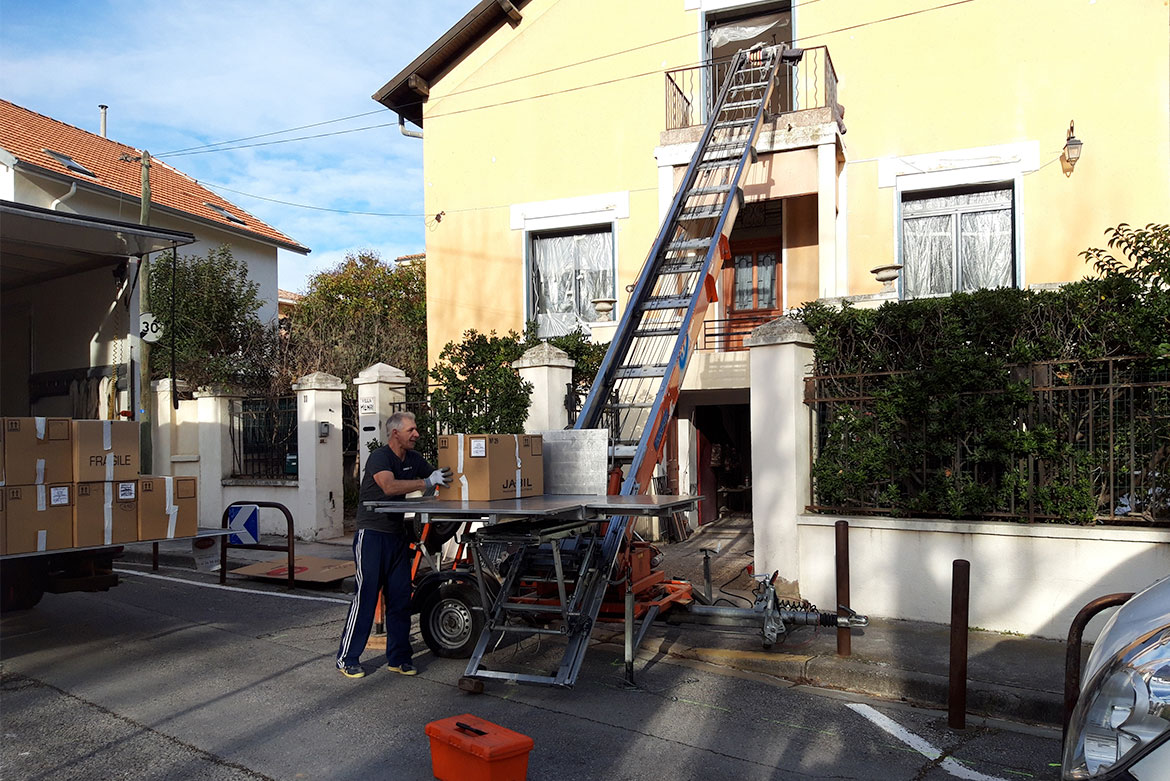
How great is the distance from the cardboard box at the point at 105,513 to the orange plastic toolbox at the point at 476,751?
Answer: 3.74 m

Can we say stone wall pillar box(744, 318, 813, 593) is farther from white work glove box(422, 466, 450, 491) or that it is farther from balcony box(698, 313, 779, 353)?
balcony box(698, 313, 779, 353)

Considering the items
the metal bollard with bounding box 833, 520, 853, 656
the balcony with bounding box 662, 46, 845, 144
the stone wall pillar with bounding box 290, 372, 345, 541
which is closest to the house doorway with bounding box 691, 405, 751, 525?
the balcony with bounding box 662, 46, 845, 144

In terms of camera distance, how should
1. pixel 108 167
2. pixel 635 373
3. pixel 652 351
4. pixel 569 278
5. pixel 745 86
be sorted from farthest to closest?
1. pixel 108 167
2. pixel 569 278
3. pixel 745 86
4. pixel 652 351
5. pixel 635 373

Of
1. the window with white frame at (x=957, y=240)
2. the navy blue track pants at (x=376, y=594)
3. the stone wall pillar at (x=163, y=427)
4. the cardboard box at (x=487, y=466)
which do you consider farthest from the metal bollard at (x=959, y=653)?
the stone wall pillar at (x=163, y=427)

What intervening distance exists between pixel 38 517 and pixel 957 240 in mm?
11779

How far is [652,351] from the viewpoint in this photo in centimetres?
1205

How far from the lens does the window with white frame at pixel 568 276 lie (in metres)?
14.8

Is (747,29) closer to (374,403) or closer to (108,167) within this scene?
(374,403)

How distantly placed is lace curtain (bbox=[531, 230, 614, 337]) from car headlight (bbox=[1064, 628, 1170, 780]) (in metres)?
12.2

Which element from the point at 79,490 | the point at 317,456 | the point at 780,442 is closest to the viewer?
the point at 79,490

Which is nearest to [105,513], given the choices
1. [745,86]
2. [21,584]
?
[21,584]

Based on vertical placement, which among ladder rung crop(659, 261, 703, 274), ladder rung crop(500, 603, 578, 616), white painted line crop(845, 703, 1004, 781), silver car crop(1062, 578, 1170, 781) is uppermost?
ladder rung crop(659, 261, 703, 274)

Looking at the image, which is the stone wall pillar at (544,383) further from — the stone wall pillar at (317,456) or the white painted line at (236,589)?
the stone wall pillar at (317,456)

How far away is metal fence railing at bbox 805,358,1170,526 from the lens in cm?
682
